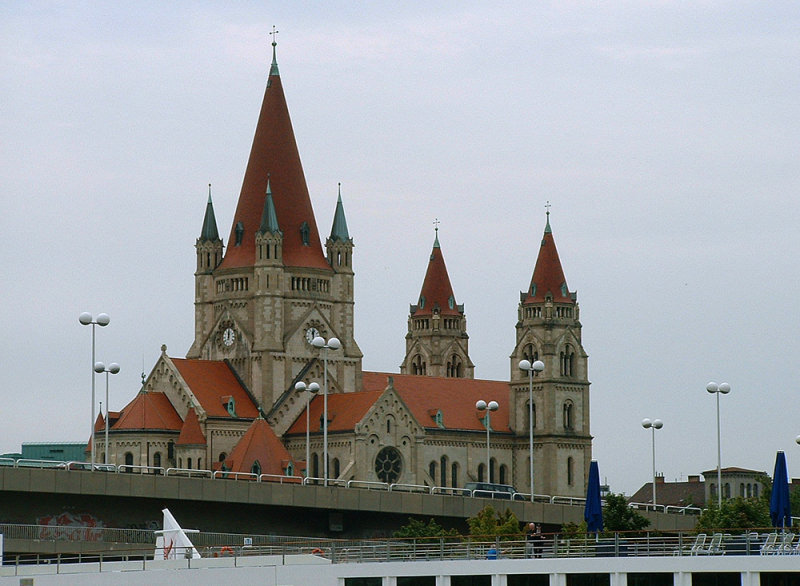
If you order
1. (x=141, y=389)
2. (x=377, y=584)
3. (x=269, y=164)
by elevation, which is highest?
(x=269, y=164)

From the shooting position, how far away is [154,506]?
78.1m

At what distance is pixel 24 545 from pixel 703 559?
102 feet

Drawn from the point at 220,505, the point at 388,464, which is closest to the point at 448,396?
the point at 388,464

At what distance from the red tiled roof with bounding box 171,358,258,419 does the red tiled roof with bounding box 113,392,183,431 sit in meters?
2.04

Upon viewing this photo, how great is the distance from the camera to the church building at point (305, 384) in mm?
132375

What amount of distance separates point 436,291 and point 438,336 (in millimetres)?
4662

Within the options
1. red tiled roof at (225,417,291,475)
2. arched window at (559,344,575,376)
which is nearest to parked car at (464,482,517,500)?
red tiled roof at (225,417,291,475)

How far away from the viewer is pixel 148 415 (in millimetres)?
132125

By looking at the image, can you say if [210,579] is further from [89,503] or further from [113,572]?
[89,503]

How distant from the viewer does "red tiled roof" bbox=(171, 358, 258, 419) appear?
134 meters

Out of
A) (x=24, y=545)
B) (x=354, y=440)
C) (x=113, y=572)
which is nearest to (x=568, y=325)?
(x=354, y=440)

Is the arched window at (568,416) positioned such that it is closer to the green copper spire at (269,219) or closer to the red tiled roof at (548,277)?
the red tiled roof at (548,277)

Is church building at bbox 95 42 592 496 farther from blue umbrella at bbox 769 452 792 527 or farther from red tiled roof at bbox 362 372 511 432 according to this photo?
blue umbrella at bbox 769 452 792 527

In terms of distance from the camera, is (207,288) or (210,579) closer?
(210,579)
